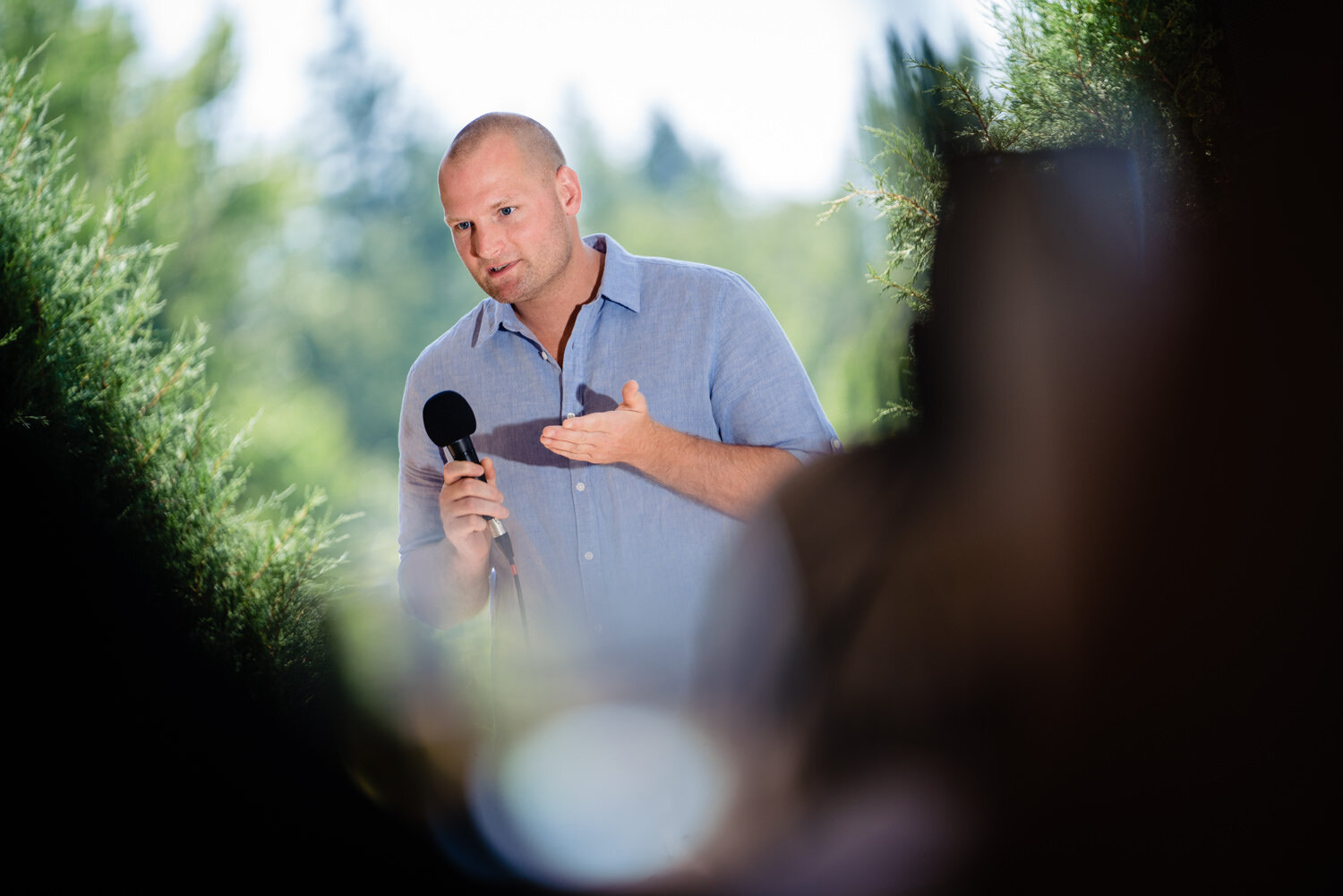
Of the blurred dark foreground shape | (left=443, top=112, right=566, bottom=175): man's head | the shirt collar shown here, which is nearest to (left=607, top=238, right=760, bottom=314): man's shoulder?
the shirt collar

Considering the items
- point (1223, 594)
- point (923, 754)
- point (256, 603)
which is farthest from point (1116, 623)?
point (256, 603)

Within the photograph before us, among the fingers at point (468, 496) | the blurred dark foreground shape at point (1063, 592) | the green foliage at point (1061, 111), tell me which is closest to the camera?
the blurred dark foreground shape at point (1063, 592)

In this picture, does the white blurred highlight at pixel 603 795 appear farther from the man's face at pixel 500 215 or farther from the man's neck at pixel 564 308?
the man's face at pixel 500 215

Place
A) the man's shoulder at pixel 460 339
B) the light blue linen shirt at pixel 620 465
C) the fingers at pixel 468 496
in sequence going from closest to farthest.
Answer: the fingers at pixel 468 496, the light blue linen shirt at pixel 620 465, the man's shoulder at pixel 460 339

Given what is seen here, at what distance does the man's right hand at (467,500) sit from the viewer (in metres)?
1.59

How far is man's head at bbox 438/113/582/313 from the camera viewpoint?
5.64 ft

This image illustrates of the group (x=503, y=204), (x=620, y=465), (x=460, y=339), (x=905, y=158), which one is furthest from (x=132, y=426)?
(x=905, y=158)

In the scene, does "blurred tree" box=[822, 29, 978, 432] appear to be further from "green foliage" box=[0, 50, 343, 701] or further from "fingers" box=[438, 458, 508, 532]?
"green foliage" box=[0, 50, 343, 701]

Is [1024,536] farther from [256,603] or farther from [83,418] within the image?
[83,418]

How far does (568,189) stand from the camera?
6.05 ft

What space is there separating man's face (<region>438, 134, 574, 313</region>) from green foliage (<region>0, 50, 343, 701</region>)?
1.70 feet

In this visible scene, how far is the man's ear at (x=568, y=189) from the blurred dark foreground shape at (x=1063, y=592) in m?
0.72

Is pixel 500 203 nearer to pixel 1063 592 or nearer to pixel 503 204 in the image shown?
pixel 503 204

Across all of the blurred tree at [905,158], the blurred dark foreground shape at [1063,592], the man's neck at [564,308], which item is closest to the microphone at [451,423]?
the man's neck at [564,308]
